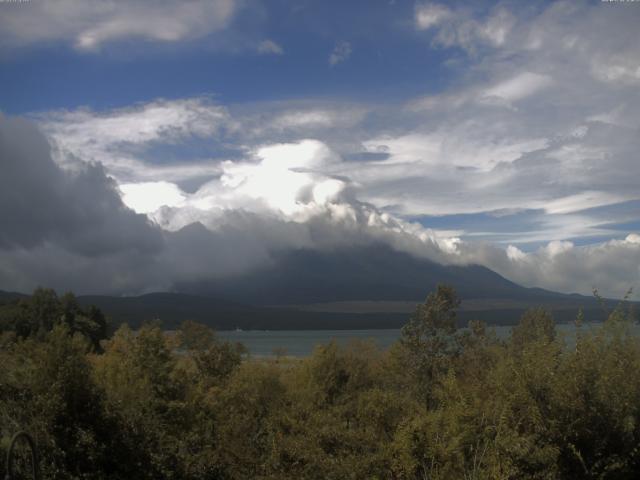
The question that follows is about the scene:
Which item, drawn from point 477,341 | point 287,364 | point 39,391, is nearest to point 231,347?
point 287,364

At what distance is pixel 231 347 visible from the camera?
4366cm

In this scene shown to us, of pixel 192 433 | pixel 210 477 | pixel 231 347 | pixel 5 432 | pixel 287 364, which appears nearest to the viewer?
pixel 5 432

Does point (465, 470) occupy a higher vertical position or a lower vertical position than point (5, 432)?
lower

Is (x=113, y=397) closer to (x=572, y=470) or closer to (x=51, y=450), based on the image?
(x=51, y=450)

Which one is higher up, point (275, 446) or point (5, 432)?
point (5, 432)

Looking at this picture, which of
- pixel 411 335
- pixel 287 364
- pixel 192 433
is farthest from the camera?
pixel 287 364

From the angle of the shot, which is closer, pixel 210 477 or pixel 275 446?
pixel 275 446

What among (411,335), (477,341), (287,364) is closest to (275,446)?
(411,335)

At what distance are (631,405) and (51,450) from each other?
1265 cm

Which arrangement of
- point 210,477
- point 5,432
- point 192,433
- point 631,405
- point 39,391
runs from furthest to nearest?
point 192,433 → point 210,477 → point 39,391 → point 631,405 → point 5,432

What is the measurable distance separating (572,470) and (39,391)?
482 inches

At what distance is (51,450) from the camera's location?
14234 mm

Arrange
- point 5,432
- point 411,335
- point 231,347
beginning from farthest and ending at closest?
point 231,347 → point 411,335 → point 5,432

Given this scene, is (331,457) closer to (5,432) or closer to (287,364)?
(5,432)
